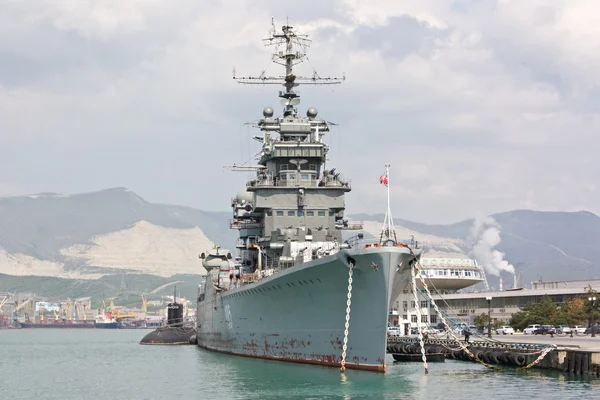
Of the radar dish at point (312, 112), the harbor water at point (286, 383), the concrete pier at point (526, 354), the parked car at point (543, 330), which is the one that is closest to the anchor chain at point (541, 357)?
the concrete pier at point (526, 354)

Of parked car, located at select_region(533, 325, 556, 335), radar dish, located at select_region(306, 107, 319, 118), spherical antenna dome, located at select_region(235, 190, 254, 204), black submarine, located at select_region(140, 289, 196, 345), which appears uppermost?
radar dish, located at select_region(306, 107, 319, 118)

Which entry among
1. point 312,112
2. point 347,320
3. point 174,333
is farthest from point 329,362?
point 174,333

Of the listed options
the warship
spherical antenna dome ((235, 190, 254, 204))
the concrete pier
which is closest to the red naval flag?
the warship

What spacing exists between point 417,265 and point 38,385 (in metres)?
20.8

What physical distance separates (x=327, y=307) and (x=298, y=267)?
235 centimetres

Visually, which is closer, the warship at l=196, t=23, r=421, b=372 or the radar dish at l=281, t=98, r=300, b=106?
the warship at l=196, t=23, r=421, b=372

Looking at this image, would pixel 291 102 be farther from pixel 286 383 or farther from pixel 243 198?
pixel 286 383

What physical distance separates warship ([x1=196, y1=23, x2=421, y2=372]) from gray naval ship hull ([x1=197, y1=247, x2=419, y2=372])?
Result: 0.17 feet

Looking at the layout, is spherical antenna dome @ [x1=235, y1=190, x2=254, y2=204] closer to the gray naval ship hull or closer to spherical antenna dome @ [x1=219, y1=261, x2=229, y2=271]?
spherical antenna dome @ [x1=219, y1=261, x2=229, y2=271]

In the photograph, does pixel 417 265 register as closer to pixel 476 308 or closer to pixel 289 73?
pixel 289 73

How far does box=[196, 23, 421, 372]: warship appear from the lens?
35.7 meters

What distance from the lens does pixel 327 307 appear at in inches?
→ 1497

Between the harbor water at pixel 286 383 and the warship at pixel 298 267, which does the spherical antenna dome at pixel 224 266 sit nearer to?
the warship at pixel 298 267

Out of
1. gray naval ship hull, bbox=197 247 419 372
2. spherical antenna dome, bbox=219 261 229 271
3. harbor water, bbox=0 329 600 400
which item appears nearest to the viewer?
harbor water, bbox=0 329 600 400
